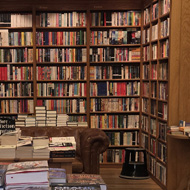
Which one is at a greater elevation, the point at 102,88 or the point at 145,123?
the point at 102,88

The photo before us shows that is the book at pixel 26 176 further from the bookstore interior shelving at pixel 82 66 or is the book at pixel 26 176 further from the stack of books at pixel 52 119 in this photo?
the bookstore interior shelving at pixel 82 66

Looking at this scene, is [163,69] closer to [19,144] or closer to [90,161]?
[90,161]

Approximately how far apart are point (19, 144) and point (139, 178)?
8.75 feet

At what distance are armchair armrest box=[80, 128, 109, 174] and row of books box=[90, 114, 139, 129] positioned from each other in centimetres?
145

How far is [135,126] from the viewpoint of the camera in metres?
6.89

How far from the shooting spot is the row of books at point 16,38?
6.73 meters

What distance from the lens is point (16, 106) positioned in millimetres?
6816

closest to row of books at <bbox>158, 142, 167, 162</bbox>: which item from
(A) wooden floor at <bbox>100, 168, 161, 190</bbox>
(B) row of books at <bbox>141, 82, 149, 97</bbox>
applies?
(A) wooden floor at <bbox>100, 168, 161, 190</bbox>

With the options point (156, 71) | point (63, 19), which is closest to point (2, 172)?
point (156, 71)

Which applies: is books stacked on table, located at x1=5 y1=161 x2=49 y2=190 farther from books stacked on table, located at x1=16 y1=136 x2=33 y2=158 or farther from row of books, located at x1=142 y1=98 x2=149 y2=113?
row of books, located at x1=142 y1=98 x2=149 y2=113

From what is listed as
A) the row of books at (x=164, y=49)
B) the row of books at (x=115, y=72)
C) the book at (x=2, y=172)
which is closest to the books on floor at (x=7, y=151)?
the book at (x=2, y=172)

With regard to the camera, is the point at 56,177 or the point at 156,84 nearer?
the point at 56,177

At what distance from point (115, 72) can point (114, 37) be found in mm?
615

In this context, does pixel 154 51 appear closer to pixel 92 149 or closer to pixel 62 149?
pixel 92 149
